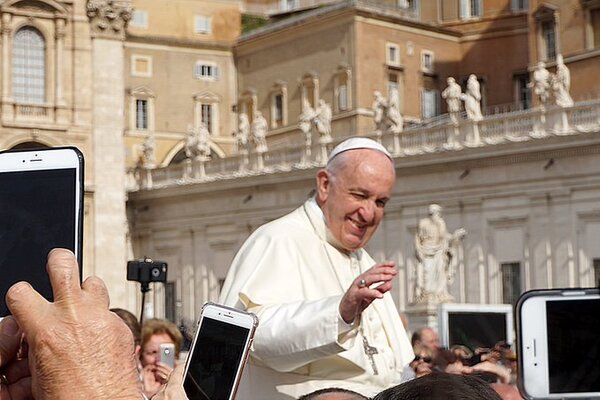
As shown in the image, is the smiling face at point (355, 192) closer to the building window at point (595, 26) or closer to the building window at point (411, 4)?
the building window at point (595, 26)

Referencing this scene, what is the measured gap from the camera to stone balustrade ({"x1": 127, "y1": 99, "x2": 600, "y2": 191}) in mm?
34469

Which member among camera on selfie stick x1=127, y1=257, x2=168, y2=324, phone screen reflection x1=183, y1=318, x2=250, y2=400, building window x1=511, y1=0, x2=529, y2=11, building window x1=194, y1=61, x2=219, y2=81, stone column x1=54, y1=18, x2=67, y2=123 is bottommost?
phone screen reflection x1=183, y1=318, x2=250, y2=400

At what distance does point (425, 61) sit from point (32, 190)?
54.3m

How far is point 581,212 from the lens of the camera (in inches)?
1347

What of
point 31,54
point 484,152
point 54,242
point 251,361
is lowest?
point 251,361

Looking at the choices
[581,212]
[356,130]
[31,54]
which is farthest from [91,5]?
[581,212]

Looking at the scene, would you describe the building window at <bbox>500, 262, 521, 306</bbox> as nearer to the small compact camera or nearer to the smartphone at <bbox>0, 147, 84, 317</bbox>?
the small compact camera

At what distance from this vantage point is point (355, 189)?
6.14m

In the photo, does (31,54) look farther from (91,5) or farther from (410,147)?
(410,147)

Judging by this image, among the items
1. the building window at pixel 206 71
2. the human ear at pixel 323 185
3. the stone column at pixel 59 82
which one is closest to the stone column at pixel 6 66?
the stone column at pixel 59 82

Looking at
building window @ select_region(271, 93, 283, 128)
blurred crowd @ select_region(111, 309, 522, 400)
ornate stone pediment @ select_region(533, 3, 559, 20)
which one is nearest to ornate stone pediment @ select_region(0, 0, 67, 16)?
building window @ select_region(271, 93, 283, 128)

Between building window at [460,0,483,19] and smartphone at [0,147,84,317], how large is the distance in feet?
185

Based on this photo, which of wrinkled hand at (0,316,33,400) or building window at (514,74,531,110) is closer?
wrinkled hand at (0,316,33,400)

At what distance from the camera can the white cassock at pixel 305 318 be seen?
5.61 metres
